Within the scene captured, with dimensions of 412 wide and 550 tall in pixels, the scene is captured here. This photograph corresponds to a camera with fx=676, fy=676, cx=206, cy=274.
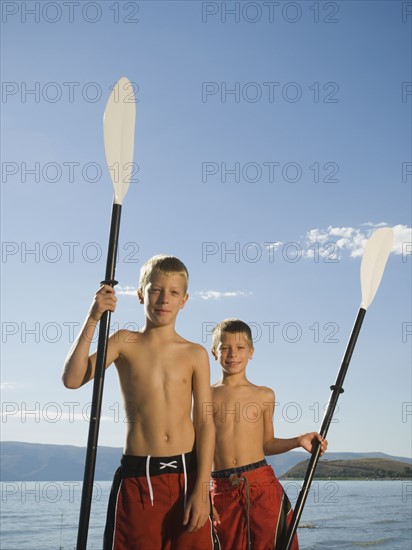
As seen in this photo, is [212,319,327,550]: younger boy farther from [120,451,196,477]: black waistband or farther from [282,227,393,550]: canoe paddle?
[120,451,196,477]: black waistband

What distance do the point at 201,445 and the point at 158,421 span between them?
217 mm

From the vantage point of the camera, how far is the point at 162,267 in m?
3.03

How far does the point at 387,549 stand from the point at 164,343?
2781cm

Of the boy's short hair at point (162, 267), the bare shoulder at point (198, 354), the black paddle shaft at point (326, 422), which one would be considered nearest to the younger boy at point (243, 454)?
the black paddle shaft at point (326, 422)

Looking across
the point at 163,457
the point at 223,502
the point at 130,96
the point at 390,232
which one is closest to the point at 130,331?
the point at 163,457

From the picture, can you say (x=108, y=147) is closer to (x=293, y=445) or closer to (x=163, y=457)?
(x=163, y=457)

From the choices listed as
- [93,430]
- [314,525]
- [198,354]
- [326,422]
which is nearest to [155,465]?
[93,430]

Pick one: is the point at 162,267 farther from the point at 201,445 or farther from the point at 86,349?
the point at 201,445

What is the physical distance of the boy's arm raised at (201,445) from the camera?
2.79 m

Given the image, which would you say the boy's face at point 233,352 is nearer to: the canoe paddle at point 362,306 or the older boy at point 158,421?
the canoe paddle at point 362,306

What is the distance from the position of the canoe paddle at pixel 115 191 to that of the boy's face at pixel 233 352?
1300 mm

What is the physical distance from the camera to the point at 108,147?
3.09 m

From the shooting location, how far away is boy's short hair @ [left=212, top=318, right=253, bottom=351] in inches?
156

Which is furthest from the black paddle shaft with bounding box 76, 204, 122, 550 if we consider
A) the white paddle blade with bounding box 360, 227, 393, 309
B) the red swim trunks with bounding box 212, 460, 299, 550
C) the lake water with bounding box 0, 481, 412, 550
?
the lake water with bounding box 0, 481, 412, 550
